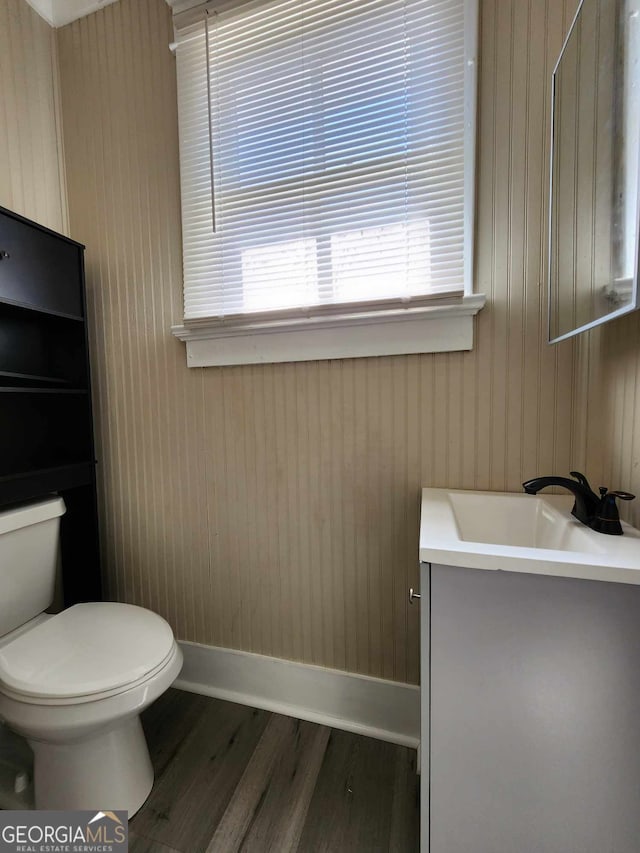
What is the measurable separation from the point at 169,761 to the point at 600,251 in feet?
Answer: 6.22

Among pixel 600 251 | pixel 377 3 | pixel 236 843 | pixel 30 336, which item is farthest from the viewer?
pixel 30 336

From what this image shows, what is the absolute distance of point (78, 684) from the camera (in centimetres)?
86

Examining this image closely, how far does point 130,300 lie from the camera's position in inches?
57.7

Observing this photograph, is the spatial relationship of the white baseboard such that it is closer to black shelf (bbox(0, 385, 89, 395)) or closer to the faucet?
the faucet

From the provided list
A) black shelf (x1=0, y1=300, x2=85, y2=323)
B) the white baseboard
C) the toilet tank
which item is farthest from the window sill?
the white baseboard

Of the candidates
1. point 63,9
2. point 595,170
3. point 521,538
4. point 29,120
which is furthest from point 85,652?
point 63,9

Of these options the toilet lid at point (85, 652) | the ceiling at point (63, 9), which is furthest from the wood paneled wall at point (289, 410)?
the toilet lid at point (85, 652)

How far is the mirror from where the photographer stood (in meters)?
0.69

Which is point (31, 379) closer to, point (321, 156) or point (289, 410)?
point (289, 410)

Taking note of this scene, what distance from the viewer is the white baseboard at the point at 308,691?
1.21 m

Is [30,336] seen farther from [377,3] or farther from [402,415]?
[377,3]

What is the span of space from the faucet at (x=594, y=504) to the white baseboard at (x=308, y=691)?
84 centimetres

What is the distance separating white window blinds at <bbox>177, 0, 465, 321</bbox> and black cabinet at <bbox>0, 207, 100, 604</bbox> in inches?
18.3

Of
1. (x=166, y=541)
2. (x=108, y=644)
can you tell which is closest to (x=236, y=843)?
(x=108, y=644)
